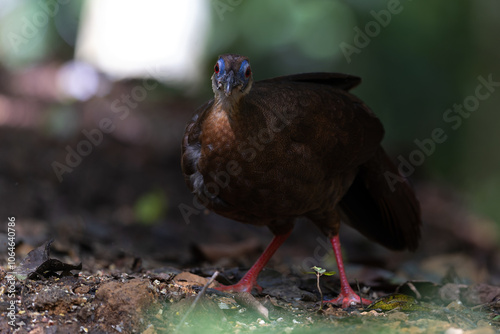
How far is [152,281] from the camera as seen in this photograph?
128 inches

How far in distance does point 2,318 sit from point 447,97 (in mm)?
8625

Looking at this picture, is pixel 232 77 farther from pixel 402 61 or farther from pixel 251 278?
pixel 402 61

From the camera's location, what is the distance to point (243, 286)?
13.1 ft

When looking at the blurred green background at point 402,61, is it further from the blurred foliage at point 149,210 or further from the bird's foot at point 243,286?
the bird's foot at point 243,286

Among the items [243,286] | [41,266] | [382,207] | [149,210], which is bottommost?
[149,210]

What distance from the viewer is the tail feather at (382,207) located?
14.7 ft

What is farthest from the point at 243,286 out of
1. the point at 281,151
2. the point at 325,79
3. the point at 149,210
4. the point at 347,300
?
the point at 149,210

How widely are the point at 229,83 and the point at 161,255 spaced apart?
2403 mm

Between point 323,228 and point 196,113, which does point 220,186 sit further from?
point 323,228

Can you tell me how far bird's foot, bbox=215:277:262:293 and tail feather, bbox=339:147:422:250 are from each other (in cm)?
111

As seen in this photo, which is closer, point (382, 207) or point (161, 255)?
point (382, 207)

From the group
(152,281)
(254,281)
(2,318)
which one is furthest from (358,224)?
(2,318)

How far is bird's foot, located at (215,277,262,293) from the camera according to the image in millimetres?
3955

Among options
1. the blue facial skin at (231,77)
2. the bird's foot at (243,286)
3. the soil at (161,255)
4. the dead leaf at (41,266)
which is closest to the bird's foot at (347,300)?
the soil at (161,255)
